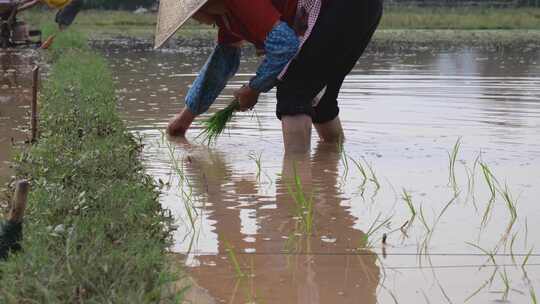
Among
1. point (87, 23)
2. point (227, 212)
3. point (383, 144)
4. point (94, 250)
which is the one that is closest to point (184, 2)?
point (227, 212)

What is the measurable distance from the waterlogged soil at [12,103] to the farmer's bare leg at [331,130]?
60.6 inches

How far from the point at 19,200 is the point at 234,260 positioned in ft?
2.29

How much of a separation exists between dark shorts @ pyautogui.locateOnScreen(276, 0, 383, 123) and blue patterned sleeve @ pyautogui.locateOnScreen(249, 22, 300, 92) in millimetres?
188

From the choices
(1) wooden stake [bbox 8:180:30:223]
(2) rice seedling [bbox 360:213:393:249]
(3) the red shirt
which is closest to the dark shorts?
(3) the red shirt

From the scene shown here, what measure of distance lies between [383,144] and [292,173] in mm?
1049

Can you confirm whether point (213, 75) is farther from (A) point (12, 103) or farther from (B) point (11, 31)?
(B) point (11, 31)

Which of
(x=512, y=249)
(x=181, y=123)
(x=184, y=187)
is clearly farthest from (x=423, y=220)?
(x=181, y=123)

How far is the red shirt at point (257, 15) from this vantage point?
4.45m

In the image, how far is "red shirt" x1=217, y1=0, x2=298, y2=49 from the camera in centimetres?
445

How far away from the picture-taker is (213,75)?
545 cm

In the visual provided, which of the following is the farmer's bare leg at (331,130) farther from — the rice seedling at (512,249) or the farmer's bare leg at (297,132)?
the rice seedling at (512,249)

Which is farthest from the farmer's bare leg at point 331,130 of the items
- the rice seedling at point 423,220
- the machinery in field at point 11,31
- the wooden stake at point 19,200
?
the machinery in field at point 11,31

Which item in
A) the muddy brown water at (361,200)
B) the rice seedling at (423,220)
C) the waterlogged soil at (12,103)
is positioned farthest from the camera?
the waterlogged soil at (12,103)

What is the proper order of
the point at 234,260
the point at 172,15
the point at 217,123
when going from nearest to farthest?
1. the point at 234,260
2. the point at 172,15
3. the point at 217,123
